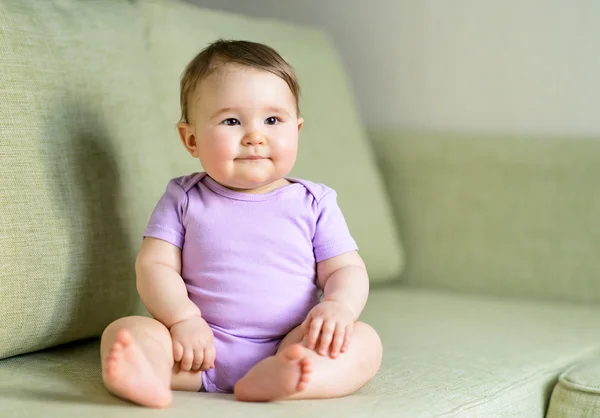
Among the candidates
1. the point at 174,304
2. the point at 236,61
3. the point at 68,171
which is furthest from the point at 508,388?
the point at 68,171

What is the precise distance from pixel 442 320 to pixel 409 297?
0.25 m

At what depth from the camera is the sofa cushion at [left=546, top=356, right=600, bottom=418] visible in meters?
1.26

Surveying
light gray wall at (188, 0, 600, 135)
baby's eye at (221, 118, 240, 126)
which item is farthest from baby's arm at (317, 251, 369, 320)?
light gray wall at (188, 0, 600, 135)

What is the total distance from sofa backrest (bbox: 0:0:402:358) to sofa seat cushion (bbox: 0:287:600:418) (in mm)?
95

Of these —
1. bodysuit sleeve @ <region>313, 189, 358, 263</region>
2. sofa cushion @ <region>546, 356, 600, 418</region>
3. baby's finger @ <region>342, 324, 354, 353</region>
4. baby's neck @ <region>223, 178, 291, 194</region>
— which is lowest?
sofa cushion @ <region>546, 356, 600, 418</region>

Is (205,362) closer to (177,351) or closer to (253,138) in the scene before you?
(177,351)

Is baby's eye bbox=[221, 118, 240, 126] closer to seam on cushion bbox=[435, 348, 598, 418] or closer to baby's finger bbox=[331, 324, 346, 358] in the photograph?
baby's finger bbox=[331, 324, 346, 358]

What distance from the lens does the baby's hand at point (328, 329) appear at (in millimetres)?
1097

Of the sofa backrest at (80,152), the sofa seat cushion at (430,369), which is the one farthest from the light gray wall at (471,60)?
the sofa backrest at (80,152)

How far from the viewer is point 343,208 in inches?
73.0

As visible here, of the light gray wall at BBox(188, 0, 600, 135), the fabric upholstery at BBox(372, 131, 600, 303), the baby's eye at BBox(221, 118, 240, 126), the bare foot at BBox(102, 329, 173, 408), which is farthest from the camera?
the light gray wall at BBox(188, 0, 600, 135)

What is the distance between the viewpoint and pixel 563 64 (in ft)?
6.82

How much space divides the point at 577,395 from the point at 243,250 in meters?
0.56

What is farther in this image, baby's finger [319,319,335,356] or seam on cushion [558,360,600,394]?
seam on cushion [558,360,600,394]
